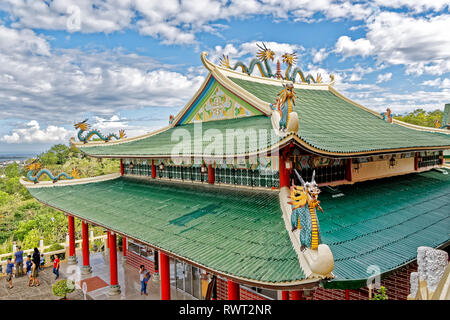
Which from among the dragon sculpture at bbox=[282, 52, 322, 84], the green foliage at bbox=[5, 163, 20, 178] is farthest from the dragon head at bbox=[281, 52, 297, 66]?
the green foliage at bbox=[5, 163, 20, 178]

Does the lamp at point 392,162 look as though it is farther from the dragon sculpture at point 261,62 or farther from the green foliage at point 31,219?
the green foliage at point 31,219

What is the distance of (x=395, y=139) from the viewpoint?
1176 centimetres

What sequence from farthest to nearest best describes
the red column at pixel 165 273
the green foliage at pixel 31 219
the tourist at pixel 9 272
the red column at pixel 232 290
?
the green foliage at pixel 31 219, the tourist at pixel 9 272, the red column at pixel 165 273, the red column at pixel 232 290

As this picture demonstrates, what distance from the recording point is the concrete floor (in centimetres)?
1276

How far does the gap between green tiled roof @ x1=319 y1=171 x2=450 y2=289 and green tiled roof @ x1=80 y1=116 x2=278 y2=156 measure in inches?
109

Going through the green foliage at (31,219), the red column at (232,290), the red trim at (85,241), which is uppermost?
the red column at (232,290)

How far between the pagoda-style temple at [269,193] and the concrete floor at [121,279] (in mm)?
493

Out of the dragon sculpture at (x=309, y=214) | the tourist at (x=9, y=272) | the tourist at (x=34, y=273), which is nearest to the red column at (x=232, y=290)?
the dragon sculpture at (x=309, y=214)

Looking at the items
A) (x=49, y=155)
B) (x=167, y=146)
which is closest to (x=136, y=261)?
(x=167, y=146)

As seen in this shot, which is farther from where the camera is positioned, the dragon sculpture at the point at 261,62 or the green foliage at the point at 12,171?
the green foliage at the point at 12,171

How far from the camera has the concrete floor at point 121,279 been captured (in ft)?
41.9

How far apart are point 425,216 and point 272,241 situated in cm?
570

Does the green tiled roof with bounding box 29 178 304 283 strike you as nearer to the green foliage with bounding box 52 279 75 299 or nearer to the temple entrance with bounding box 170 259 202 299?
the green foliage with bounding box 52 279 75 299

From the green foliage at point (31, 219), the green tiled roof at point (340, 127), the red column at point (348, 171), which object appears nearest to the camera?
the green tiled roof at point (340, 127)
